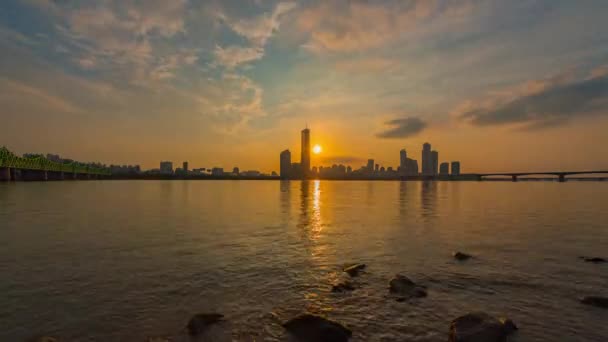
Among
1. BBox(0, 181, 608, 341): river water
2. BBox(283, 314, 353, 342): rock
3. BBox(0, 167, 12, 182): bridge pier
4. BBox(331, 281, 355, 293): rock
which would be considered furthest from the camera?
BBox(0, 167, 12, 182): bridge pier

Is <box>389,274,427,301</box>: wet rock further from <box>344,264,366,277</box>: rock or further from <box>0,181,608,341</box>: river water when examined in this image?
<box>344,264,366,277</box>: rock

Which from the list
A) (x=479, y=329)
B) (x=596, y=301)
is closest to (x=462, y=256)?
(x=596, y=301)

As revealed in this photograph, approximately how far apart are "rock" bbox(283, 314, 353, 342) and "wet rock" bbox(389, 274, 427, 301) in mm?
4453

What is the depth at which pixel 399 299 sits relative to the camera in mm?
13062

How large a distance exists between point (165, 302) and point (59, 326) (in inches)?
135

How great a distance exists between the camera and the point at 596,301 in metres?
12.8

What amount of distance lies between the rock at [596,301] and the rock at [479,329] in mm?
5178

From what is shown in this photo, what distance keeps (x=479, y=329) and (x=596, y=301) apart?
24.4 feet

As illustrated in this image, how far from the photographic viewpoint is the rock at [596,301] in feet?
41.1

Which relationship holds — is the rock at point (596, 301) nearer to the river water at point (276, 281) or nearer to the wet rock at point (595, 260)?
the river water at point (276, 281)

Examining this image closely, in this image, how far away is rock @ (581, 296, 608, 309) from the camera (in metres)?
12.5

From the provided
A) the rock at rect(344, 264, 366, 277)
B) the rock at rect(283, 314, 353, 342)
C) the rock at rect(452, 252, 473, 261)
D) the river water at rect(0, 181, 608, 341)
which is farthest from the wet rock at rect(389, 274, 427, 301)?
the rock at rect(452, 252, 473, 261)

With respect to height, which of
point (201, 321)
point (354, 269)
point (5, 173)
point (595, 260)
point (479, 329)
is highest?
point (5, 173)

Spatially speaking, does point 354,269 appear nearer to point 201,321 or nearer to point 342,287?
point 342,287
